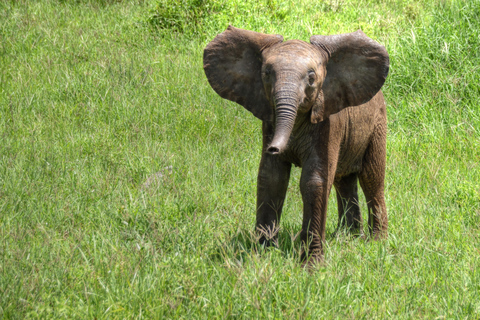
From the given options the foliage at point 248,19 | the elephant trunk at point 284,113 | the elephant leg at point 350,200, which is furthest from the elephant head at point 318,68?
the foliage at point 248,19

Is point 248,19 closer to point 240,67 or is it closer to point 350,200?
point 350,200

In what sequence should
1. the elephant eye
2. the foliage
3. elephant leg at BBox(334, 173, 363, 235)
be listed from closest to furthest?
1. the elephant eye
2. elephant leg at BBox(334, 173, 363, 235)
3. the foliage

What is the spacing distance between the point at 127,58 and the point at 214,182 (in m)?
3.26

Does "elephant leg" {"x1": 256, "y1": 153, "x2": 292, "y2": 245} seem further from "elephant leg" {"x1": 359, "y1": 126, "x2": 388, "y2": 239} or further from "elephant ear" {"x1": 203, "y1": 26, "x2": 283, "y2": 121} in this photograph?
"elephant leg" {"x1": 359, "y1": 126, "x2": 388, "y2": 239}

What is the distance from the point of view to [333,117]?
392 centimetres

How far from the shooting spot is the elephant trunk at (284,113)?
10.6 feet

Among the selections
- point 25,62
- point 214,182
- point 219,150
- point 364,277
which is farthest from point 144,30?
point 364,277

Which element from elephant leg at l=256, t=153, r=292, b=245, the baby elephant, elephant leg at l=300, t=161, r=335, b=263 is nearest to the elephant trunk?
the baby elephant

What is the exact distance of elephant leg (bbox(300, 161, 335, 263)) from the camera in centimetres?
382

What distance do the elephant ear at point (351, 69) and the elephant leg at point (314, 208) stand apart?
40 centimetres

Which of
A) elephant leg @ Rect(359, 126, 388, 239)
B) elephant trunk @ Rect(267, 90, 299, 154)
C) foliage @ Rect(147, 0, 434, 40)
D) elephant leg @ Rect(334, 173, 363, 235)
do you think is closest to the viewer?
elephant trunk @ Rect(267, 90, 299, 154)

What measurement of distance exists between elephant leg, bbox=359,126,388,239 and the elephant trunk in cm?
147

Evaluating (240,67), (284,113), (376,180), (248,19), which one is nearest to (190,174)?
(376,180)

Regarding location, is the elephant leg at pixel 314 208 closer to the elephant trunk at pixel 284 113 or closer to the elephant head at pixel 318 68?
the elephant head at pixel 318 68
